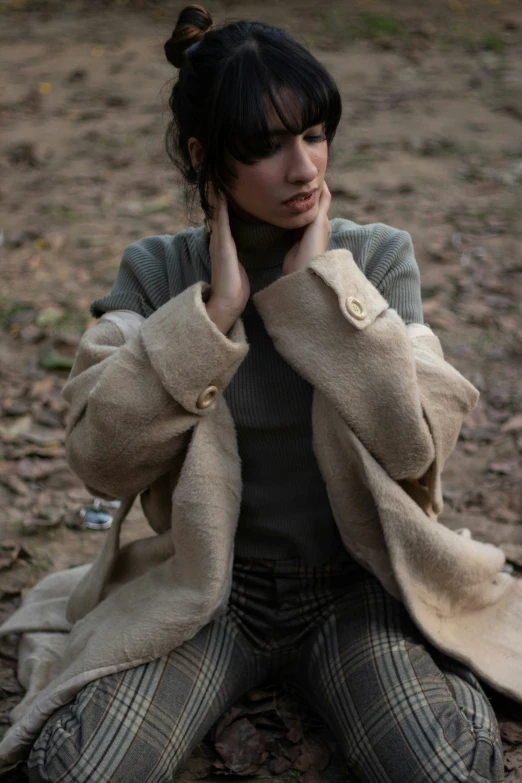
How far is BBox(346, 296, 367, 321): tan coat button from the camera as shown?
2.05 m

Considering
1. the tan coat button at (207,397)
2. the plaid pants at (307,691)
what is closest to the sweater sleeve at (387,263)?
the tan coat button at (207,397)

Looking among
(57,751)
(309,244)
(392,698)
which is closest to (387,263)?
(309,244)

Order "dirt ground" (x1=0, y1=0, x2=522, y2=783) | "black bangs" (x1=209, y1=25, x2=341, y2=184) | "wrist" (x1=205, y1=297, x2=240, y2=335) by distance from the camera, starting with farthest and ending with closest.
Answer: "dirt ground" (x1=0, y1=0, x2=522, y2=783)
"wrist" (x1=205, y1=297, x2=240, y2=335)
"black bangs" (x1=209, y1=25, x2=341, y2=184)

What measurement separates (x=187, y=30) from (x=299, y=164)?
42 centimetres

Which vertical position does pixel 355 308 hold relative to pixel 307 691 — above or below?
above

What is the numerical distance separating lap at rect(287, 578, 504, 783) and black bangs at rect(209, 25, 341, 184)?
1059 millimetres

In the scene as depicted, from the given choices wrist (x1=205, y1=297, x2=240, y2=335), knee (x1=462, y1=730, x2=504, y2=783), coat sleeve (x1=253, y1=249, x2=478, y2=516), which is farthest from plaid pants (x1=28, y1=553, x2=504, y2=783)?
wrist (x1=205, y1=297, x2=240, y2=335)

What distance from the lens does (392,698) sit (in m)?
2.12

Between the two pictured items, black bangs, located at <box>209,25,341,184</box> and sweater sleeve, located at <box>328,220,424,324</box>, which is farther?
sweater sleeve, located at <box>328,220,424,324</box>

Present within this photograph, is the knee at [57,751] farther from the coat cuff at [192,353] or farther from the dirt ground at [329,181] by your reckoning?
the coat cuff at [192,353]

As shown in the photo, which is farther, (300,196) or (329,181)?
(329,181)

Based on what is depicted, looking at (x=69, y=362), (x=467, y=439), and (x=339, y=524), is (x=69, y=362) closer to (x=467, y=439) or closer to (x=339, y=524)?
(x=467, y=439)

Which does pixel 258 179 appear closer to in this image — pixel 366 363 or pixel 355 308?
pixel 355 308

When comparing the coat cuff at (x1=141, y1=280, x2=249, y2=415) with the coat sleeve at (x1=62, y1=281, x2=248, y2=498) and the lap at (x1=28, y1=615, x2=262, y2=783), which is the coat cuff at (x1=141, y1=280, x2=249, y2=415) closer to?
the coat sleeve at (x1=62, y1=281, x2=248, y2=498)
